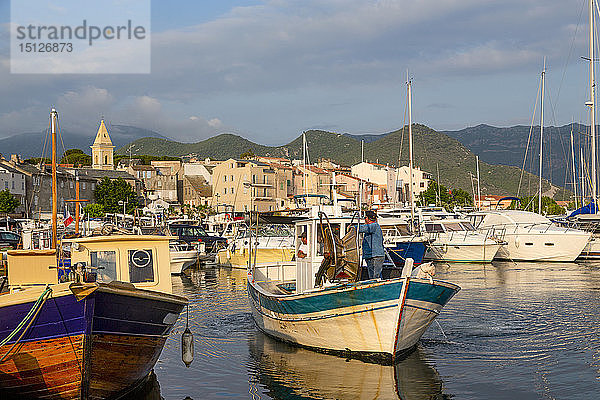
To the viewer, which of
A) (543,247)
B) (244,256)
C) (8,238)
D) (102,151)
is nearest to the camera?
(244,256)

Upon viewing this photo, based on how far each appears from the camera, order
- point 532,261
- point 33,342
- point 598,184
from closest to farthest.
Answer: point 33,342 < point 532,261 < point 598,184

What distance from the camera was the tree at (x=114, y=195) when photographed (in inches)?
4188

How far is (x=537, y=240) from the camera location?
4419cm

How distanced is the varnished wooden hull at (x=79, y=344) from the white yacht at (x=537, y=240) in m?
35.8

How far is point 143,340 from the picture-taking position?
12.7 meters

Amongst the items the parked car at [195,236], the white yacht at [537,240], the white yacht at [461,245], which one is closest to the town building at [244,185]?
the parked car at [195,236]

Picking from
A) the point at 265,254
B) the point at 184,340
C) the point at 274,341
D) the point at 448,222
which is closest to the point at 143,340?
the point at 184,340

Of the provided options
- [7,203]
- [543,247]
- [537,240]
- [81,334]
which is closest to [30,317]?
[81,334]

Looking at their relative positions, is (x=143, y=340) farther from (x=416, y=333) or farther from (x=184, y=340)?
(x=416, y=333)

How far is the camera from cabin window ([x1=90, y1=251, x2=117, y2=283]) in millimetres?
13555

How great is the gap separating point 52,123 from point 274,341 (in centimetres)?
1330

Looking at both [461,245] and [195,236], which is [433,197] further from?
[461,245]

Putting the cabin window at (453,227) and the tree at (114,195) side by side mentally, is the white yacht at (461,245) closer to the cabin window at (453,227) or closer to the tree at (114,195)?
the cabin window at (453,227)

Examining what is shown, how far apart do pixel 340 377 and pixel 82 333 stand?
17.6 ft
